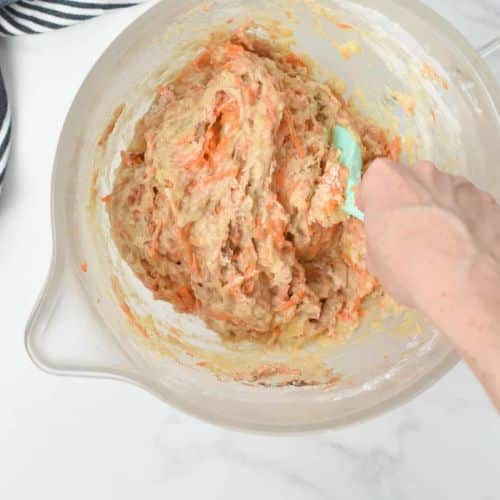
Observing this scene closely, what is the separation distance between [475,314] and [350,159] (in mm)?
448

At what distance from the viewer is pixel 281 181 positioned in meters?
1.19

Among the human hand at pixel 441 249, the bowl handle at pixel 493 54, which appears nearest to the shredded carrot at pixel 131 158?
the human hand at pixel 441 249

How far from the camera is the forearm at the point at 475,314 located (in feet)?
2.66

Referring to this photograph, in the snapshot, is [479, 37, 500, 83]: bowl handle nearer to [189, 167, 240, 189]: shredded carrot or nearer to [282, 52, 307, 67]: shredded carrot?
[282, 52, 307, 67]: shredded carrot

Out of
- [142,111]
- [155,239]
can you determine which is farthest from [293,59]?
[155,239]

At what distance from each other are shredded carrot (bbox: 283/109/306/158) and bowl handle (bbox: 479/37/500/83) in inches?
12.5

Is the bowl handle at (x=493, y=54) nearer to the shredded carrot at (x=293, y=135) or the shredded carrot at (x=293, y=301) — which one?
the shredded carrot at (x=293, y=135)

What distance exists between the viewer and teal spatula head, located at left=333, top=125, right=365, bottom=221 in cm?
118

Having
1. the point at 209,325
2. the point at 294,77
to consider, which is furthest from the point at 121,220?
the point at 294,77

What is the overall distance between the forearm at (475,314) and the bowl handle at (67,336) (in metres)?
0.46

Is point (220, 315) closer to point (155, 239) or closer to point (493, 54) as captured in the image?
point (155, 239)

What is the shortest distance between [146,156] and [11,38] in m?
0.36

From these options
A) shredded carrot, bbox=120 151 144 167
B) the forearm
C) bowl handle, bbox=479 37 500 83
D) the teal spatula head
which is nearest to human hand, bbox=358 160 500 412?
the forearm

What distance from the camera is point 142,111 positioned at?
1.27 m
